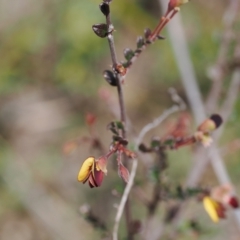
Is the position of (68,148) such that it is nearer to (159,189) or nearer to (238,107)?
(159,189)

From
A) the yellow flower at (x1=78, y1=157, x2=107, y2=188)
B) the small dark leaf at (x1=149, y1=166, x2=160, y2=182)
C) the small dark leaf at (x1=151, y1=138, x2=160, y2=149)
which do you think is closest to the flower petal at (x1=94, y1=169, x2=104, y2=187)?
the yellow flower at (x1=78, y1=157, x2=107, y2=188)

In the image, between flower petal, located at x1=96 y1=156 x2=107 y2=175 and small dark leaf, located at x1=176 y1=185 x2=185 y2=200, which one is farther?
small dark leaf, located at x1=176 y1=185 x2=185 y2=200

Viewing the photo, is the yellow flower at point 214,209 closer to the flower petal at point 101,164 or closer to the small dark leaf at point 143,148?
the small dark leaf at point 143,148

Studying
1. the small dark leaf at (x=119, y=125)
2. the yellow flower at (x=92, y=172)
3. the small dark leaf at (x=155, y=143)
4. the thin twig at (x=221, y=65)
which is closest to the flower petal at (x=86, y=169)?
the yellow flower at (x=92, y=172)

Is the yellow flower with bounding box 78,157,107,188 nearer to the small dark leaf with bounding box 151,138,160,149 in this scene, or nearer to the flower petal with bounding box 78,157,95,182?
the flower petal with bounding box 78,157,95,182

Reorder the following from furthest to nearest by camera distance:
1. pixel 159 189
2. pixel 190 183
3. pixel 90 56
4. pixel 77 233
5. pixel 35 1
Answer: pixel 35 1
pixel 90 56
pixel 77 233
pixel 190 183
pixel 159 189

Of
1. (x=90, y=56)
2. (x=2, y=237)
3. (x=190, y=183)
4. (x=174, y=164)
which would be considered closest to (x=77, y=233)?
(x=2, y=237)

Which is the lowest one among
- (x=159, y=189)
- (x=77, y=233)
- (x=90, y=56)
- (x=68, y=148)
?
(x=159, y=189)

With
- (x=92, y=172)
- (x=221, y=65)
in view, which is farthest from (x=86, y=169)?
(x=221, y=65)
